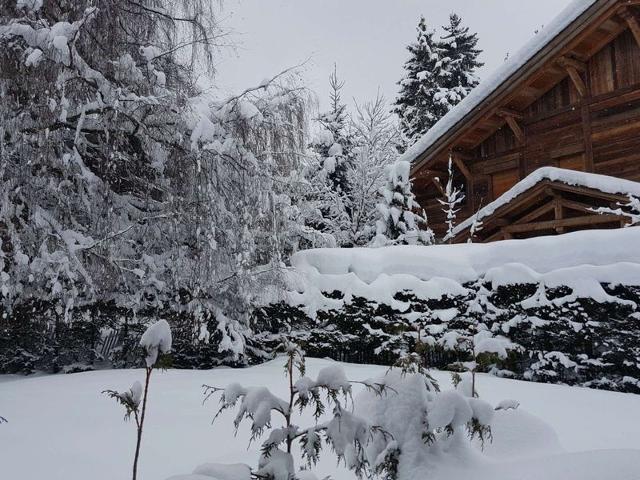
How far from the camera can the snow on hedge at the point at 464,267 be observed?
17.5ft

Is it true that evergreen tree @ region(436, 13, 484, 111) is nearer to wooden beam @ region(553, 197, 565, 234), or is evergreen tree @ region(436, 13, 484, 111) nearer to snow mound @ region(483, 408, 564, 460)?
wooden beam @ region(553, 197, 565, 234)

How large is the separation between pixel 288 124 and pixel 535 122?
8362 millimetres

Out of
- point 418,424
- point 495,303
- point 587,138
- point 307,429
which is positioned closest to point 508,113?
point 587,138

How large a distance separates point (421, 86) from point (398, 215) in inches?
591

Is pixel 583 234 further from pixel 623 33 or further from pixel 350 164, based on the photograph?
pixel 350 164

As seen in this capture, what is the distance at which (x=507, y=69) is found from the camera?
36.4 ft

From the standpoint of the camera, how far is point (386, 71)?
11294cm

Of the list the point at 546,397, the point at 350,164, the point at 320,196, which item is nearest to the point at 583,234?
the point at 546,397

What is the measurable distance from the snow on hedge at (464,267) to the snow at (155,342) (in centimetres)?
495

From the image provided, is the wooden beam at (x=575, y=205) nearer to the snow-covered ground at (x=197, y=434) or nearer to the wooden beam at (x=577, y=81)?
the wooden beam at (x=577, y=81)

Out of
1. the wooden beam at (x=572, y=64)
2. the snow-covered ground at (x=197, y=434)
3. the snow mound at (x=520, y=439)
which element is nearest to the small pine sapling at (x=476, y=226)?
the wooden beam at (x=572, y=64)

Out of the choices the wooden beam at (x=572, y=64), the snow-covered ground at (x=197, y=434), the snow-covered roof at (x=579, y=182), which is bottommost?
the snow-covered ground at (x=197, y=434)

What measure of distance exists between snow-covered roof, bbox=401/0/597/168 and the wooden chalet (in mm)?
23

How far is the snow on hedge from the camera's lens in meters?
5.32
